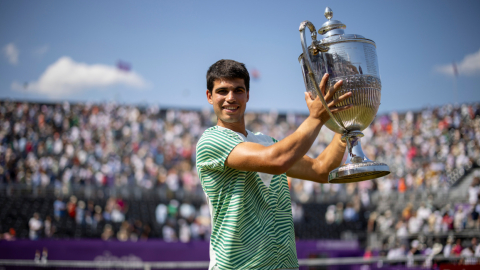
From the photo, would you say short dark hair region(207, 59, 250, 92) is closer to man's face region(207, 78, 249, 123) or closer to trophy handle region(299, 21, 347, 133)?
man's face region(207, 78, 249, 123)

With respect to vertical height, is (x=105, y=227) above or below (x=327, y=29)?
below

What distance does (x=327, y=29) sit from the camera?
2.31m

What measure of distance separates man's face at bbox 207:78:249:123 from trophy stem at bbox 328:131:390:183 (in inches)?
22.9

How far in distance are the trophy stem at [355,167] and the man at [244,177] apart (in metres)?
0.26

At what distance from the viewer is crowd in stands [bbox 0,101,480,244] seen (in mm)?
13516

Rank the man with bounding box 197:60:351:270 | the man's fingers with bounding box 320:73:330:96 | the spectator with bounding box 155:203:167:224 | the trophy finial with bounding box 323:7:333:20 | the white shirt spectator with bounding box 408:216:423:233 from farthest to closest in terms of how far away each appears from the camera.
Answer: the spectator with bounding box 155:203:167:224, the white shirt spectator with bounding box 408:216:423:233, the trophy finial with bounding box 323:7:333:20, the man's fingers with bounding box 320:73:330:96, the man with bounding box 197:60:351:270

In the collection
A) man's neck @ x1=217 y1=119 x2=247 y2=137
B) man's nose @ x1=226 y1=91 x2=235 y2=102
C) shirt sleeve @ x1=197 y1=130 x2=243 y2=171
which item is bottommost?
shirt sleeve @ x1=197 y1=130 x2=243 y2=171

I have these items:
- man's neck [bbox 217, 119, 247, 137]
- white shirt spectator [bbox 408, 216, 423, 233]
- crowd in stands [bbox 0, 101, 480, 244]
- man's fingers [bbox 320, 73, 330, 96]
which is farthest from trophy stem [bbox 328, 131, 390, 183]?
white shirt spectator [bbox 408, 216, 423, 233]

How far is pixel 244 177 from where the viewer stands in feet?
6.48

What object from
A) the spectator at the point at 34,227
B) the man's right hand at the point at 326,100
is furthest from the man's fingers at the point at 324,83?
the spectator at the point at 34,227

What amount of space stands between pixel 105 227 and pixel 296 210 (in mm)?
6251

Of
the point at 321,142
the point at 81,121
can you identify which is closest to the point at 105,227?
the point at 81,121

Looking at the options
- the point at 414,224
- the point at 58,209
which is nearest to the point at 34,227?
the point at 58,209

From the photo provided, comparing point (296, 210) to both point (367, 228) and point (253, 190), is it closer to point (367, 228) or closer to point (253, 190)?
point (367, 228)
